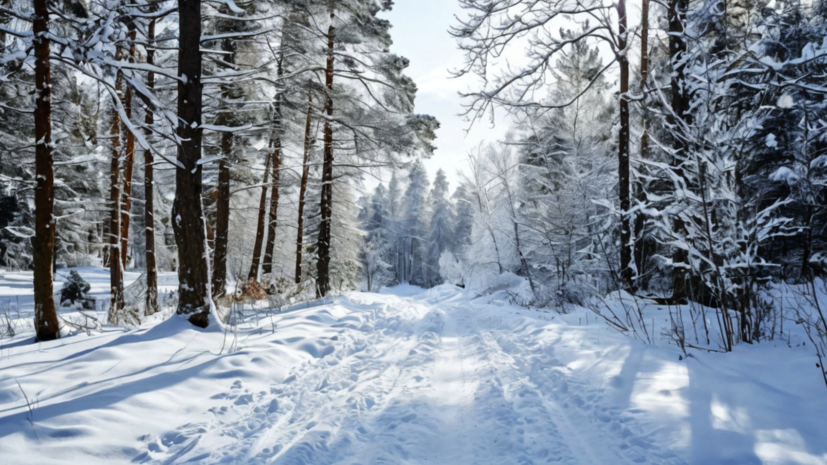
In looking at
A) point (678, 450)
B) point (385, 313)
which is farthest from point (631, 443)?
point (385, 313)

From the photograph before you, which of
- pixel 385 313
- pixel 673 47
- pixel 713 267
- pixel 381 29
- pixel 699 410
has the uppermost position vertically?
pixel 381 29

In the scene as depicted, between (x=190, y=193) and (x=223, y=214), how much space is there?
5.58 m

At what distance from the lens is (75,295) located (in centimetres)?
1289

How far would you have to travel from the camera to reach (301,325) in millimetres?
6922

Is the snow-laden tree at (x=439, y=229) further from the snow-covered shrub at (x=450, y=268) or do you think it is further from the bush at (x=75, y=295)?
the bush at (x=75, y=295)

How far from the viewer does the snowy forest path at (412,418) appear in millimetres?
2713

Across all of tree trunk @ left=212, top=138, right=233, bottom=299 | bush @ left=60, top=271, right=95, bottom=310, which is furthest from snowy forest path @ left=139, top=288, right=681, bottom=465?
bush @ left=60, top=271, right=95, bottom=310

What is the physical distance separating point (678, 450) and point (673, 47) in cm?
790

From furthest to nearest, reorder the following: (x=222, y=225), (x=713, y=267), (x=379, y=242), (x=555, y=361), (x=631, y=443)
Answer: (x=379, y=242), (x=222, y=225), (x=555, y=361), (x=713, y=267), (x=631, y=443)

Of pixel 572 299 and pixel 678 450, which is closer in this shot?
pixel 678 450

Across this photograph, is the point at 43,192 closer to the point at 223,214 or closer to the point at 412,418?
the point at 223,214

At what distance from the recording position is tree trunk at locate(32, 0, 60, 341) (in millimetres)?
5258

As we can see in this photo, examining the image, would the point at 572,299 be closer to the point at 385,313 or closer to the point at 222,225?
the point at 385,313

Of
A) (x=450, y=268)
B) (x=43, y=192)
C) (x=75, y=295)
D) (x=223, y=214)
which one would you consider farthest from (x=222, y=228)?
(x=450, y=268)
